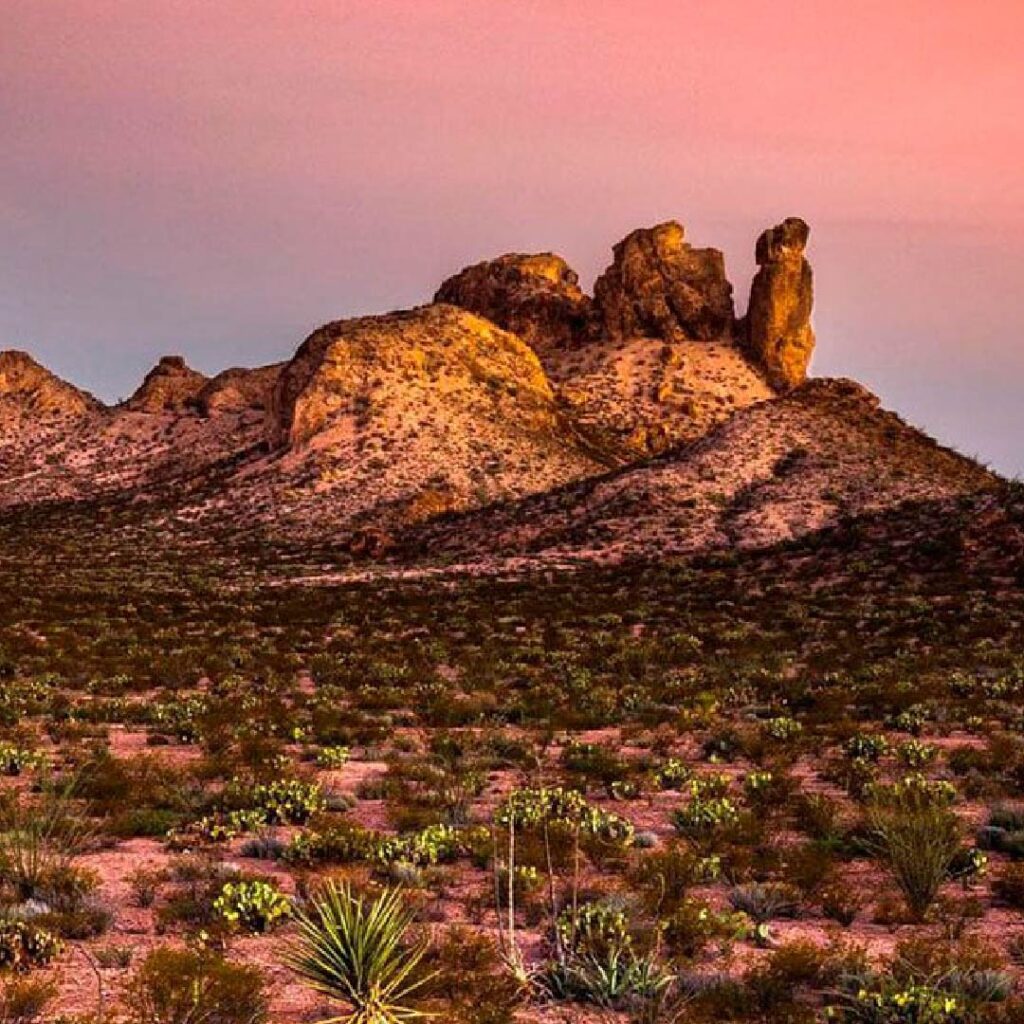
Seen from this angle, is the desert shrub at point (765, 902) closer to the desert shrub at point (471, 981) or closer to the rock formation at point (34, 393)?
the desert shrub at point (471, 981)

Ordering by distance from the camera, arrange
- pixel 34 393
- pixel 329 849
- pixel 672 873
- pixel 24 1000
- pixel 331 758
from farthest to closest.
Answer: pixel 34 393
pixel 331 758
pixel 329 849
pixel 672 873
pixel 24 1000

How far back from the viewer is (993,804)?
12.1 meters

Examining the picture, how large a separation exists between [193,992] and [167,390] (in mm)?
118945

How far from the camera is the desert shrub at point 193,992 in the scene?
20.5ft

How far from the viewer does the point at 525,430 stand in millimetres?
87750

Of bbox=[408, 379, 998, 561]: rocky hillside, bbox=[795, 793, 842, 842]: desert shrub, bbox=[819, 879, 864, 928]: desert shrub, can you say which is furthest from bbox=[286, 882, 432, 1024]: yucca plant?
bbox=[408, 379, 998, 561]: rocky hillside

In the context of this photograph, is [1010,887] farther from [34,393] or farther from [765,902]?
[34,393]

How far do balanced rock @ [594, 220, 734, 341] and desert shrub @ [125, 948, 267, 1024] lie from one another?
10977cm

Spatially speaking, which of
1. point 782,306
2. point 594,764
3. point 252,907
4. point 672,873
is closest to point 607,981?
point 672,873

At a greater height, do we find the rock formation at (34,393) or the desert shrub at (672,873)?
the rock formation at (34,393)

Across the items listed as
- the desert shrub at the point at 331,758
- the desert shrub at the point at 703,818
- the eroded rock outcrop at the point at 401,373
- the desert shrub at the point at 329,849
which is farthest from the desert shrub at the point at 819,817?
the eroded rock outcrop at the point at 401,373

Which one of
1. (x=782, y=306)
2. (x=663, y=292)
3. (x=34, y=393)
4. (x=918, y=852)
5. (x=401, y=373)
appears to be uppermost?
(x=663, y=292)

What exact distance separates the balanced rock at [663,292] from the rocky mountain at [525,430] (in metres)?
0.27

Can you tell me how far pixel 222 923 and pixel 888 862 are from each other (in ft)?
23.2
